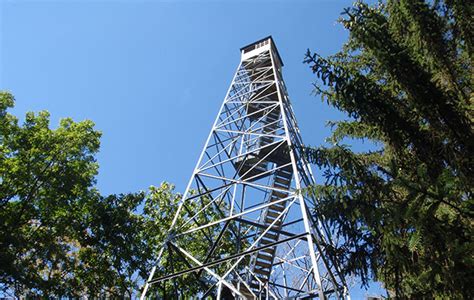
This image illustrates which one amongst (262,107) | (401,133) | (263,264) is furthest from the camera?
(262,107)

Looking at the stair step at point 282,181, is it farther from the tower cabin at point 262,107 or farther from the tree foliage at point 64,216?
the tree foliage at point 64,216

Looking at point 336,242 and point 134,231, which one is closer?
point 336,242

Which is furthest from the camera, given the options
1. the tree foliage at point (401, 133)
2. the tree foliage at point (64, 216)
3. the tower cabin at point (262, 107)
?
the tree foliage at point (64, 216)

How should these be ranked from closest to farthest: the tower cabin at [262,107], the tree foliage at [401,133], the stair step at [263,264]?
1. the tree foliage at [401,133]
2. the stair step at [263,264]
3. the tower cabin at [262,107]

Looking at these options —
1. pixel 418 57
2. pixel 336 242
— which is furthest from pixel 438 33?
pixel 336 242

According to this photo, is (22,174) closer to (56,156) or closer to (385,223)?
(56,156)

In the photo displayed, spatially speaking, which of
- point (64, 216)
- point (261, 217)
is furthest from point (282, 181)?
point (64, 216)

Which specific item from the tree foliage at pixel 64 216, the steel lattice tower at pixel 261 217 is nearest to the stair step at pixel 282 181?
the steel lattice tower at pixel 261 217

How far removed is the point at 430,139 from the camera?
5.54 m

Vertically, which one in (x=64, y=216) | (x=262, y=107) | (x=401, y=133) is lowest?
(x=401, y=133)

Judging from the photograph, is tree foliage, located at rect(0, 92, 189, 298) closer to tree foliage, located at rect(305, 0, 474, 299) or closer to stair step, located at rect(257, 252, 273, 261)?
stair step, located at rect(257, 252, 273, 261)

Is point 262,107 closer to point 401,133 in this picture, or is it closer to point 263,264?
point 263,264

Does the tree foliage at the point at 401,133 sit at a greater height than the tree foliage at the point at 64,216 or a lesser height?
lesser

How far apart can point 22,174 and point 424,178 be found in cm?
1136
